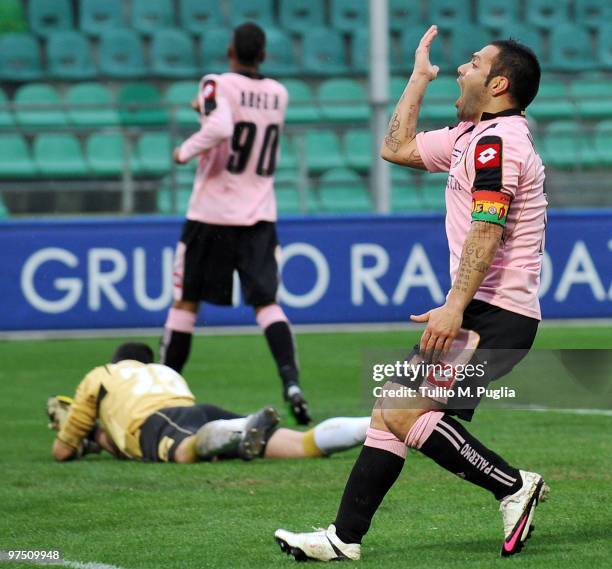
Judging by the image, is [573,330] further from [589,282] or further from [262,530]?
[262,530]

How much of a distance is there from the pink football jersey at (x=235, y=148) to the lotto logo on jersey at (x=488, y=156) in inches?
175

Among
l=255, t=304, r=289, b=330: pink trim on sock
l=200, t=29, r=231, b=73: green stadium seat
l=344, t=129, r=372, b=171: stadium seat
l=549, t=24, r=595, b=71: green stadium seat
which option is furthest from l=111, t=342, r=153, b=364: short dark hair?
l=549, t=24, r=595, b=71: green stadium seat

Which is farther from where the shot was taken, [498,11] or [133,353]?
[498,11]

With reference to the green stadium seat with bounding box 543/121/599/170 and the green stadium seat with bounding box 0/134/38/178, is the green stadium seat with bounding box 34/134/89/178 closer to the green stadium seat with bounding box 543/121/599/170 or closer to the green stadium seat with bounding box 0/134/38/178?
the green stadium seat with bounding box 0/134/38/178

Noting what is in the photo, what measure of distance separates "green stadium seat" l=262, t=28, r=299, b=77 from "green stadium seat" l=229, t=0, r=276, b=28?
661mm

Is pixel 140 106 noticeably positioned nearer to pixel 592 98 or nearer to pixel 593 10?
pixel 592 98

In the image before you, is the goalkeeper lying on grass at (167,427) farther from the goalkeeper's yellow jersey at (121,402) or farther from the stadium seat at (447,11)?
the stadium seat at (447,11)

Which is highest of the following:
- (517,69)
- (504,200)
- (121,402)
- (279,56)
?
(517,69)

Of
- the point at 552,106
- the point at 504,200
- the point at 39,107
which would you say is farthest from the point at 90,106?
the point at 504,200

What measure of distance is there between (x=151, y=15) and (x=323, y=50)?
2642 mm

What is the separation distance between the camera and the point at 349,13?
22188 millimetres

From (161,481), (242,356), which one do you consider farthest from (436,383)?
(242,356)

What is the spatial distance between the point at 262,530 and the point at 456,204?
1464 millimetres

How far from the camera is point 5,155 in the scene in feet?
54.6
